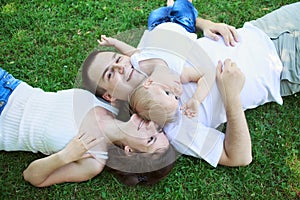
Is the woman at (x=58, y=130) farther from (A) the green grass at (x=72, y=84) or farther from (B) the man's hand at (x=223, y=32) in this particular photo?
(B) the man's hand at (x=223, y=32)

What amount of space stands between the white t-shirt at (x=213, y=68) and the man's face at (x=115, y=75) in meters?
0.09

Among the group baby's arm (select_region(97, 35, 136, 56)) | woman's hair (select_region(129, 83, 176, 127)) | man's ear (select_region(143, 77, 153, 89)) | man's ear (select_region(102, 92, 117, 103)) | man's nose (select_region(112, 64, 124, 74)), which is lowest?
man's ear (select_region(102, 92, 117, 103))

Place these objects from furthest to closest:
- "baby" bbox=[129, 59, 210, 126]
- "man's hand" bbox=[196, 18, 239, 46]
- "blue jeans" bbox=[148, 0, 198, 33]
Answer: "blue jeans" bbox=[148, 0, 198, 33]
"man's hand" bbox=[196, 18, 239, 46]
"baby" bbox=[129, 59, 210, 126]

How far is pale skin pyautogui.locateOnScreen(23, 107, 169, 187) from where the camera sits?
7.43ft

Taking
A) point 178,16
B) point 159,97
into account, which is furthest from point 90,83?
point 178,16

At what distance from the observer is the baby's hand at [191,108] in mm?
2438

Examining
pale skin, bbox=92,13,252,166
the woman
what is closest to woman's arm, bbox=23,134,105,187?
the woman

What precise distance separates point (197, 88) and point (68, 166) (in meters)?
0.92

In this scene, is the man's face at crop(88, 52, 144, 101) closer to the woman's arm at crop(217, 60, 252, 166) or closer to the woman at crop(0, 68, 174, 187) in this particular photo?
the woman at crop(0, 68, 174, 187)

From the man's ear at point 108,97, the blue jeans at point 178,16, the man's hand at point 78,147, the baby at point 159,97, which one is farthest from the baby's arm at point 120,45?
the man's hand at point 78,147

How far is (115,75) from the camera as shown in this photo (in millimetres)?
2395

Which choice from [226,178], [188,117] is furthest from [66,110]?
[226,178]

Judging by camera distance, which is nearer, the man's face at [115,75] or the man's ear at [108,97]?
the man's face at [115,75]

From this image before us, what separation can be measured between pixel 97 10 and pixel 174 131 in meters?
1.58
